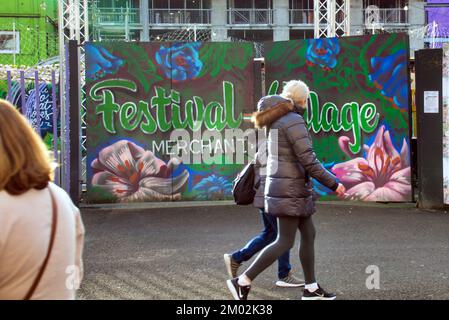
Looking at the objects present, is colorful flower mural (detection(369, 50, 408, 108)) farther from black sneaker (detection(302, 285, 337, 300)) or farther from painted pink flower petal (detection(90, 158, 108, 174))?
black sneaker (detection(302, 285, 337, 300))

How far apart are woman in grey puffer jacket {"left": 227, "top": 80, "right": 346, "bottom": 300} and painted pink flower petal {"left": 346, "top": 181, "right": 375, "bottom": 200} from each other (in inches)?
221

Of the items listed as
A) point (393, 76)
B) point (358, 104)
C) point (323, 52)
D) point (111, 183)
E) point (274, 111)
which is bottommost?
point (111, 183)

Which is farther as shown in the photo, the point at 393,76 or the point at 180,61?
the point at 180,61

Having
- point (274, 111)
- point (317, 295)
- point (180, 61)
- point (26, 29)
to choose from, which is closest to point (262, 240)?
point (317, 295)

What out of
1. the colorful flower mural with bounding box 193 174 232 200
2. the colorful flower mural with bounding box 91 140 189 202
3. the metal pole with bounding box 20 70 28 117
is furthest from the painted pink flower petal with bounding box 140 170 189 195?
the metal pole with bounding box 20 70 28 117

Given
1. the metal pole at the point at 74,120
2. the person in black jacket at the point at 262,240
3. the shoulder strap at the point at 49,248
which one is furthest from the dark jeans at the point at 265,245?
the metal pole at the point at 74,120

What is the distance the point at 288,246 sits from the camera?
5375mm

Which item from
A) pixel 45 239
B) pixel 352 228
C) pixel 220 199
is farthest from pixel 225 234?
pixel 45 239

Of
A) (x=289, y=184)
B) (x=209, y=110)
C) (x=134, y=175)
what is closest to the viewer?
(x=289, y=184)

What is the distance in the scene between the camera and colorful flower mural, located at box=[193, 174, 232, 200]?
36.5 feet

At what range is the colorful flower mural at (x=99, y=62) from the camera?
35.7ft

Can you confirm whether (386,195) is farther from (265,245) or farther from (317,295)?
(317,295)

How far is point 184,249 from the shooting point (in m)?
7.55

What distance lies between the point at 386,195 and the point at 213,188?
2868mm
